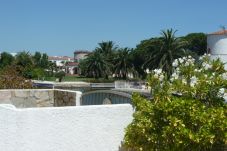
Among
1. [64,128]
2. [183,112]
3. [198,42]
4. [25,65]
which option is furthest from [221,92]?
[198,42]

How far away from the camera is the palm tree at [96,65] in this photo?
9444cm

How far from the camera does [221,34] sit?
65.8 m

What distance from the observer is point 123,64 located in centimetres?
9369

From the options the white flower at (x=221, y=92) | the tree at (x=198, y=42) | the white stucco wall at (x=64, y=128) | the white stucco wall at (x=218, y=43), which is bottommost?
the white stucco wall at (x=64, y=128)

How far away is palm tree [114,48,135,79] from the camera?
9369 centimetres

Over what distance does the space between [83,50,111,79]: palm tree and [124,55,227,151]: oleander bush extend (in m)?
86.0

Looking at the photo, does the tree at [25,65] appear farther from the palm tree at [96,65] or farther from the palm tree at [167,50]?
the palm tree at [167,50]

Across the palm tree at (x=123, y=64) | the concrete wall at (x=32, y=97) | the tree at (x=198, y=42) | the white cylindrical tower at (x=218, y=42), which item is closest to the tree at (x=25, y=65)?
the concrete wall at (x=32, y=97)

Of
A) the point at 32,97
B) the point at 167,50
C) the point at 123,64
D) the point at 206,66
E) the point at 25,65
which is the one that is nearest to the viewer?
the point at 206,66

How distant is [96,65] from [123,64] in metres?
6.01

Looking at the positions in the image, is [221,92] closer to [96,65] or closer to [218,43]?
[218,43]

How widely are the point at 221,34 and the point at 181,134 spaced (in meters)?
61.4

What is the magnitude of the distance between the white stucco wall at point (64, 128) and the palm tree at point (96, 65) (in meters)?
86.1

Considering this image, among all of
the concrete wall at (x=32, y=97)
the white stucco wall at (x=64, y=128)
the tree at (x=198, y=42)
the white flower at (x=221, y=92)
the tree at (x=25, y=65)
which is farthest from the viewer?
the tree at (x=198, y=42)
